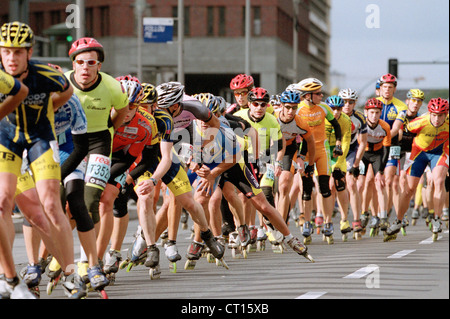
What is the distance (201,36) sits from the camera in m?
74.4

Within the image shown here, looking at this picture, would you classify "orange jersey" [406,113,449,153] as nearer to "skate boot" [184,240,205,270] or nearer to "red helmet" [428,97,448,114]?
"red helmet" [428,97,448,114]

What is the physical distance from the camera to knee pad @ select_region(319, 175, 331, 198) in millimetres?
15609

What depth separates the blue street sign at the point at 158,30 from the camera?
127ft

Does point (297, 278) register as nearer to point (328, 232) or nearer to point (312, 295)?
point (312, 295)

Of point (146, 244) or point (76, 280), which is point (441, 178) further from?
point (76, 280)

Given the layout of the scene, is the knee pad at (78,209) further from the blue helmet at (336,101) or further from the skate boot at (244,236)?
the blue helmet at (336,101)

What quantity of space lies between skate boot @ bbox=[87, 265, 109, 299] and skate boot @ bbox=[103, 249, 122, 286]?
135 centimetres

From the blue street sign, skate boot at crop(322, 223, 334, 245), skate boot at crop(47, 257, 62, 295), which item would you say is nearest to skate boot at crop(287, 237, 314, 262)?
skate boot at crop(47, 257, 62, 295)

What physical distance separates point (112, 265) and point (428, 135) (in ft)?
21.8

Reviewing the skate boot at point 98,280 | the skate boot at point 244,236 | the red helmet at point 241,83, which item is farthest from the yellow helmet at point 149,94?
the red helmet at point 241,83

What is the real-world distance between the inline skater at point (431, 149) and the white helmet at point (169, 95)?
5.37m
